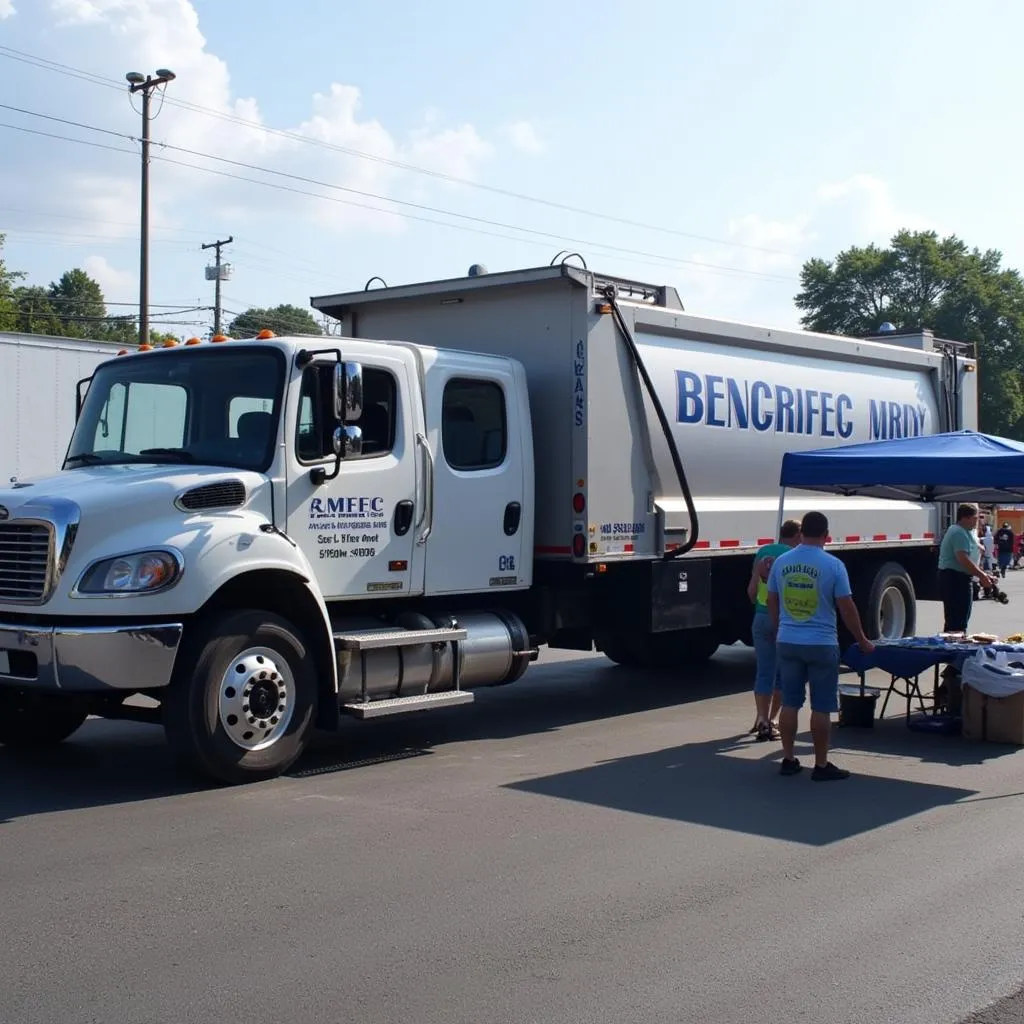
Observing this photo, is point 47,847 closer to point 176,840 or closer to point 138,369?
point 176,840

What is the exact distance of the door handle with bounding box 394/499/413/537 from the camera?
921 centimetres

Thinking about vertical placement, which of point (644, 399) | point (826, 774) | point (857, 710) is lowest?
point (826, 774)

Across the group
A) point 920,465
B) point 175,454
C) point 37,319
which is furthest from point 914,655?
point 37,319

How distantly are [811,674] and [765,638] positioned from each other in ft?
4.25

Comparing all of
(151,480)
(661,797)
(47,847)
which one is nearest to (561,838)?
(661,797)

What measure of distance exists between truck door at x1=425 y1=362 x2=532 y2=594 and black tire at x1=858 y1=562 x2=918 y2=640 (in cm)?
504

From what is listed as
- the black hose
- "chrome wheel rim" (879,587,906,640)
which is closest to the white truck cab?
the black hose

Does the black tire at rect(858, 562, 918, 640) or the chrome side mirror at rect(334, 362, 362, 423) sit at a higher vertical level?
the chrome side mirror at rect(334, 362, 362, 423)

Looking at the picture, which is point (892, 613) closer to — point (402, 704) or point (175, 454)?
point (402, 704)

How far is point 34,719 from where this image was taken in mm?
9047

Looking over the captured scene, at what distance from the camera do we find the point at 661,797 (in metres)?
7.91

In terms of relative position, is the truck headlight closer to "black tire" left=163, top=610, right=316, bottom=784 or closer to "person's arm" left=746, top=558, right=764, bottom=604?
"black tire" left=163, top=610, right=316, bottom=784

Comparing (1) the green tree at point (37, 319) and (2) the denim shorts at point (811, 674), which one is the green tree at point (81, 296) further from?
(2) the denim shorts at point (811, 674)

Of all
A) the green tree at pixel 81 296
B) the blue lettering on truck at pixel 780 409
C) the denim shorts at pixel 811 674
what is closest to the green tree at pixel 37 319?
the green tree at pixel 81 296
